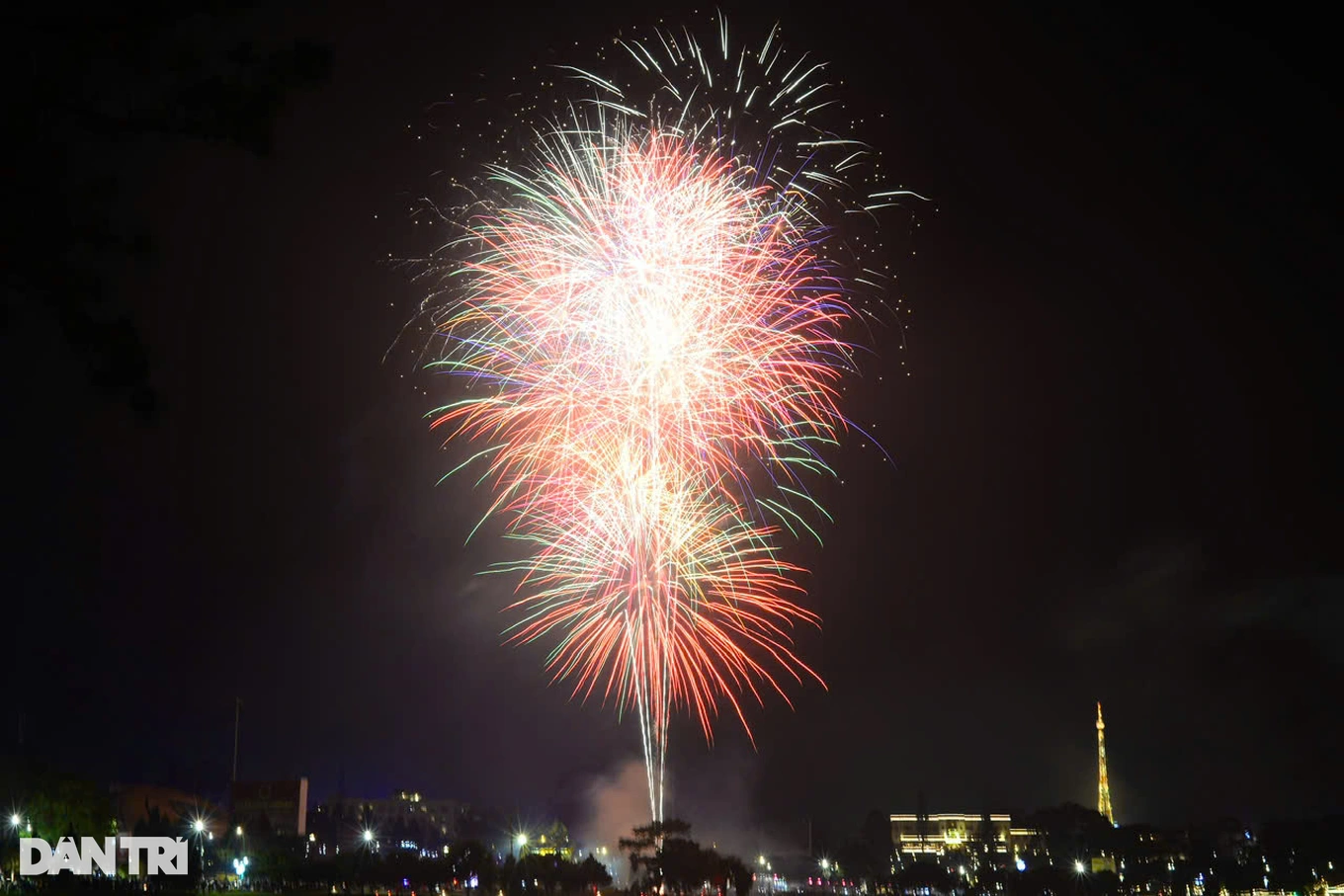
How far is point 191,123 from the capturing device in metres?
8.95

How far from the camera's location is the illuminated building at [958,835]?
15412 cm

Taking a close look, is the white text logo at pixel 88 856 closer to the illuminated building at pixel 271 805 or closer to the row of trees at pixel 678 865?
the illuminated building at pixel 271 805

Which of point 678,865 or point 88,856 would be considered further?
point 678,865

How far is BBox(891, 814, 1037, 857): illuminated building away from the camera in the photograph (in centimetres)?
15412

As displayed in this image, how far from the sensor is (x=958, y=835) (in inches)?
6344

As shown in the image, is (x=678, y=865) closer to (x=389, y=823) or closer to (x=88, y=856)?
(x=88, y=856)

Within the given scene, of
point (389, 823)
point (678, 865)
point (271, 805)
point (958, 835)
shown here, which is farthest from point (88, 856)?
point (958, 835)

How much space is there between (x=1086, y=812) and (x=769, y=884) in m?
40.0

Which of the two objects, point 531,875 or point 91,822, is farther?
point 531,875

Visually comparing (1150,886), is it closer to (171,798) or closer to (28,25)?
(171,798)

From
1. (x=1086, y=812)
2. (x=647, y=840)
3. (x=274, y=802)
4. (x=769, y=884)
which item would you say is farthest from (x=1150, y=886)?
(x=274, y=802)

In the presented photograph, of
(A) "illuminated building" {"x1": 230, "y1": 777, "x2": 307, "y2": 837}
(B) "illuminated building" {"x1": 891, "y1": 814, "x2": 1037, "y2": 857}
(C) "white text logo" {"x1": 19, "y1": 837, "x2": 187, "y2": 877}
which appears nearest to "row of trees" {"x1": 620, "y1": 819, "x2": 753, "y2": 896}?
(A) "illuminated building" {"x1": 230, "y1": 777, "x2": 307, "y2": 837}

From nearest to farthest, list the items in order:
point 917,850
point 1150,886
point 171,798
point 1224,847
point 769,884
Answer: point 171,798, point 1150,886, point 769,884, point 1224,847, point 917,850

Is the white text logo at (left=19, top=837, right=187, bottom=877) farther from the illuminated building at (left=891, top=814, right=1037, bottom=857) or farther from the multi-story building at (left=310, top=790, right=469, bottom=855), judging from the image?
the illuminated building at (left=891, top=814, right=1037, bottom=857)
